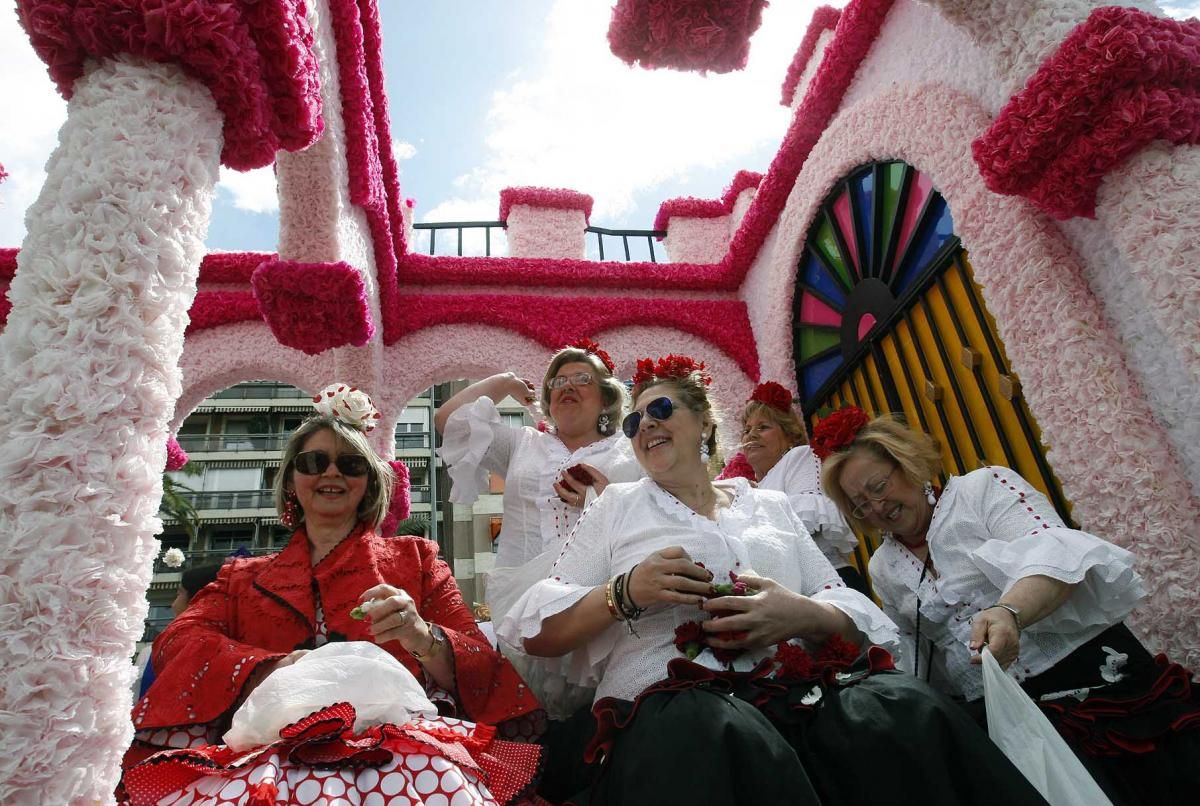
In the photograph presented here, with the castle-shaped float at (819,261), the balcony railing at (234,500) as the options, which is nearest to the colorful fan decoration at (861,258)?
the castle-shaped float at (819,261)

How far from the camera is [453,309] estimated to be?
197 inches

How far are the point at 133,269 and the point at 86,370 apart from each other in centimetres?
23

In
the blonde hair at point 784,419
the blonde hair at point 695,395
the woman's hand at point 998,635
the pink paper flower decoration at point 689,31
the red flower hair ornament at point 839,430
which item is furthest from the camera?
the blonde hair at point 784,419

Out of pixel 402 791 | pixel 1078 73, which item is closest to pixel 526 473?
pixel 402 791

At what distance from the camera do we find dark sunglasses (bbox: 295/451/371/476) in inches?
77.8

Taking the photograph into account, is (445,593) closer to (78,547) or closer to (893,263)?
(78,547)

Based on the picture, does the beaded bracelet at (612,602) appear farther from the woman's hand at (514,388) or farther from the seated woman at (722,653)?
the woman's hand at (514,388)

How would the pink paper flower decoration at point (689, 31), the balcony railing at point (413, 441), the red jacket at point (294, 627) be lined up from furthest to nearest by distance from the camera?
the balcony railing at point (413, 441) → the pink paper flower decoration at point (689, 31) → the red jacket at point (294, 627)

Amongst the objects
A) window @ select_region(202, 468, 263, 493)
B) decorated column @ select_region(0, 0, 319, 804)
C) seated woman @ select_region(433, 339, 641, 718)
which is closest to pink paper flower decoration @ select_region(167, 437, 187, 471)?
seated woman @ select_region(433, 339, 641, 718)

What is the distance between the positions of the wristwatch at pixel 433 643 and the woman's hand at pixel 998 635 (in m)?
1.12

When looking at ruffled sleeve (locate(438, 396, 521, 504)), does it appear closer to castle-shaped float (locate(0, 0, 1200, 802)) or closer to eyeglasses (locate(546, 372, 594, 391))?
eyeglasses (locate(546, 372, 594, 391))

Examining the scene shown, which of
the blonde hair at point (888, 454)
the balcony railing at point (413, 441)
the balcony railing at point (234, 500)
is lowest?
the blonde hair at point (888, 454)

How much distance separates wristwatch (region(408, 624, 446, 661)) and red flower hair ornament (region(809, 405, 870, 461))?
3.90ft

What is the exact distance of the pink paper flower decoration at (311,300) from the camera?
3.39 meters
